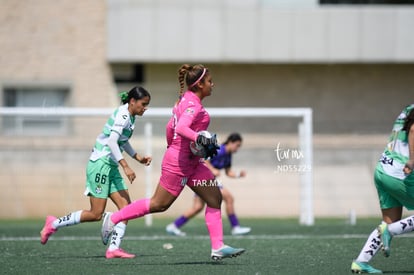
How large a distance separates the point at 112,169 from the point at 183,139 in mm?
1876

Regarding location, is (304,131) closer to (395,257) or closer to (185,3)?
(185,3)

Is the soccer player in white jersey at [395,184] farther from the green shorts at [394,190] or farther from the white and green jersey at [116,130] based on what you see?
the white and green jersey at [116,130]

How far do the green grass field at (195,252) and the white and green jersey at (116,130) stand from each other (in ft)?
3.95

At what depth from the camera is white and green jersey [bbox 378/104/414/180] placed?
931 centimetres

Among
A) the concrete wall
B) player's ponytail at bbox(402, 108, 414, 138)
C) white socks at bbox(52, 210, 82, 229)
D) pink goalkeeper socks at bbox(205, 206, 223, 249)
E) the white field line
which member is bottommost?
the white field line

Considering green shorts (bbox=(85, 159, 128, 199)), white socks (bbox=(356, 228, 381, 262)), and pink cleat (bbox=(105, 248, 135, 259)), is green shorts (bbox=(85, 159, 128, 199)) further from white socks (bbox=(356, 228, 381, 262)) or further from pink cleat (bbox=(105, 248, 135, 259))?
white socks (bbox=(356, 228, 381, 262))

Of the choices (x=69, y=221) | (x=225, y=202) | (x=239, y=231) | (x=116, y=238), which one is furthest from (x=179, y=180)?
(x=225, y=202)

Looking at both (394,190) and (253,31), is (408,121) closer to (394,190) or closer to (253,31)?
(394,190)

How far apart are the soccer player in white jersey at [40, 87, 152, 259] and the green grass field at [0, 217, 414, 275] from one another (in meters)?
0.37

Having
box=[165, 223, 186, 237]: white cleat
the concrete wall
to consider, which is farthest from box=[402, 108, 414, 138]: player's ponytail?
the concrete wall

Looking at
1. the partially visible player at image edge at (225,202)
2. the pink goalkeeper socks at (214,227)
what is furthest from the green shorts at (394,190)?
the partially visible player at image edge at (225,202)

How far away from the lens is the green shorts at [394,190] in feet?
30.4

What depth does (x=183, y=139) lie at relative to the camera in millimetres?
10023

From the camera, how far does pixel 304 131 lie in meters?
18.7
